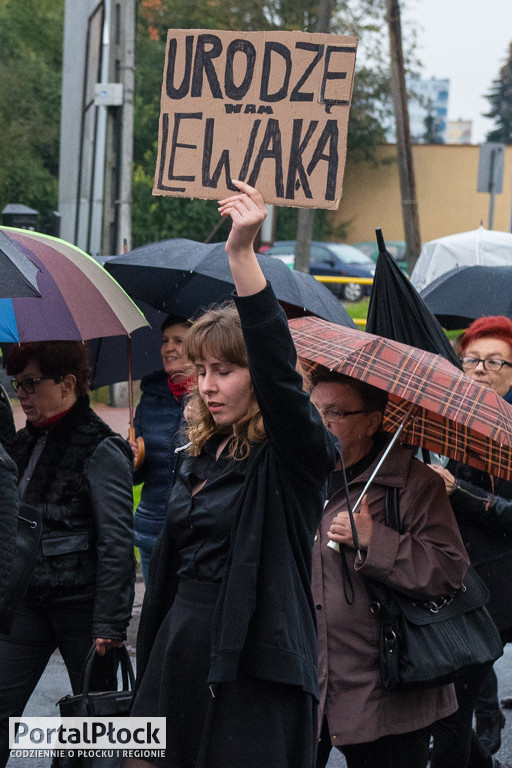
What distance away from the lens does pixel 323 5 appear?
16828mm

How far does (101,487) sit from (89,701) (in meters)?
0.75

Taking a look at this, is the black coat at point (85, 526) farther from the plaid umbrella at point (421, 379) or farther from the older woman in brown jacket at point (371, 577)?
the plaid umbrella at point (421, 379)

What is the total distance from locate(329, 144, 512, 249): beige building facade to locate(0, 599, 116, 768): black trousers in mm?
43852

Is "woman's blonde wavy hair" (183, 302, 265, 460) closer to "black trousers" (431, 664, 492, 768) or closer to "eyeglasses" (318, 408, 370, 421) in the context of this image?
"eyeglasses" (318, 408, 370, 421)

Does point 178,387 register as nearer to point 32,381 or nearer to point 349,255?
point 32,381

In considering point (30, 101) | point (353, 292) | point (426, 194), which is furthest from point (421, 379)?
point (426, 194)

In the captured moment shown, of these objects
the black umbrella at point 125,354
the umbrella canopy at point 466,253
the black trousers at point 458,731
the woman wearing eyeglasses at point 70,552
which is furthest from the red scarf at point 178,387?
the umbrella canopy at point 466,253

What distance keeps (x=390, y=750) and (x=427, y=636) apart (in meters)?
0.36

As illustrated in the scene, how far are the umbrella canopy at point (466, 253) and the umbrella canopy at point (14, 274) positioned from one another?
5050 mm

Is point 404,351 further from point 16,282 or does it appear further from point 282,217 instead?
point 282,217

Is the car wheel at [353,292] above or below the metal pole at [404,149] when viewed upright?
below

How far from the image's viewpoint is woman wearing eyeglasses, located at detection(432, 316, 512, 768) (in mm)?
4262

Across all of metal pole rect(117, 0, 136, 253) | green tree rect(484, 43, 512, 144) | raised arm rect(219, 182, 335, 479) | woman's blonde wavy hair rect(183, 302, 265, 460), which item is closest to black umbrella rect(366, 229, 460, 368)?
woman's blonde wavy hair rect(183, 302, 265, 460)

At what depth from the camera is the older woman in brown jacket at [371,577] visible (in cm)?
344
